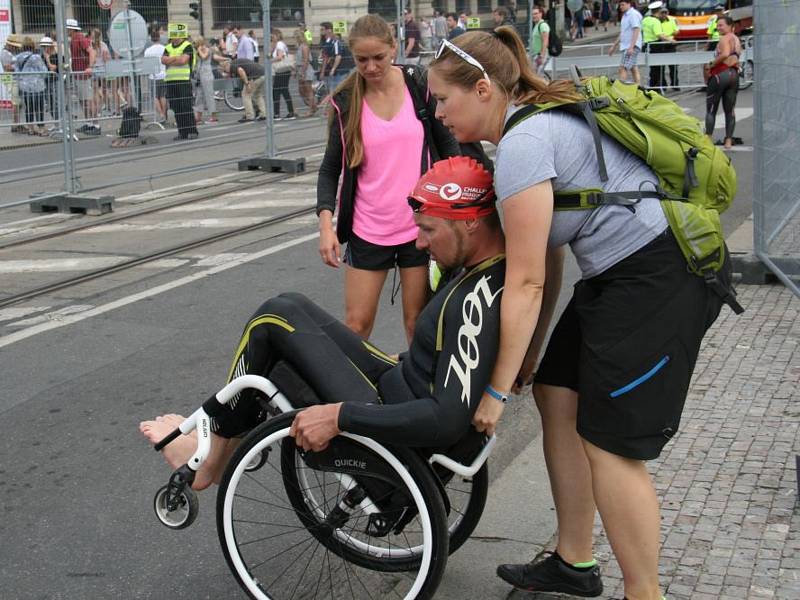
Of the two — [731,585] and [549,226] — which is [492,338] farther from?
[731,585]

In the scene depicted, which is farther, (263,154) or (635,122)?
(263,154)

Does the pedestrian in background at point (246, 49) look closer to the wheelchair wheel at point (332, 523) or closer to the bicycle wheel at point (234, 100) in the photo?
the bicycle wheel at point (234, 100)

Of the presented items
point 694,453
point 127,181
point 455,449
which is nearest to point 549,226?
point 455,449

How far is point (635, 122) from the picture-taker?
2953mm

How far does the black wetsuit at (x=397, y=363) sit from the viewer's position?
299 centimetres

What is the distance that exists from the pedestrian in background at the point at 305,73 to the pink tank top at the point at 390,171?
11.0m

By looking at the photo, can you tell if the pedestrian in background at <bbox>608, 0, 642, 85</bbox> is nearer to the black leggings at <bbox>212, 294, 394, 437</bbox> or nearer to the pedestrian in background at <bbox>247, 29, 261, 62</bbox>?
the pedestrian in background at <bbox>247, 29, 261, 62</bbox>

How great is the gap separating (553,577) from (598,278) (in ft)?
3.13

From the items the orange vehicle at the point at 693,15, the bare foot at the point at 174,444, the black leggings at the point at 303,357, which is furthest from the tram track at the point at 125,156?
the orange vehicle at the point at 693,15

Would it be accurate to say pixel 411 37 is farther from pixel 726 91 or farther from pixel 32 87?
pixel 32 87

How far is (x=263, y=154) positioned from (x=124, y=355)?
911cm

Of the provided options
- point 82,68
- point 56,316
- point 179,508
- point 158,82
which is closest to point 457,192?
point 179,508

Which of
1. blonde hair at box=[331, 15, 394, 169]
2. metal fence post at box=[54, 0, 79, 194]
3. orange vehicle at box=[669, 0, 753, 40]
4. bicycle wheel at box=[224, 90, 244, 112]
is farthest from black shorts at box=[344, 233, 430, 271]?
orange vehicle at box=[669, 0, 753, 40]

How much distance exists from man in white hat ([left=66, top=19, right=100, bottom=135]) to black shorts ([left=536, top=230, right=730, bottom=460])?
935 centimetres
